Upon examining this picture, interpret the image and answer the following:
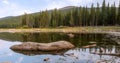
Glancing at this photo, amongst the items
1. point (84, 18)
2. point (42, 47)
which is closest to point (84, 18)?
point (84, 18)

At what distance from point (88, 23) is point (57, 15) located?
24050 millimetres

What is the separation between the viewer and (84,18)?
→ 134 metres

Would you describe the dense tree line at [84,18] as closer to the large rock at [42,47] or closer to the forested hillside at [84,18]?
the forested hillside at [84,18]

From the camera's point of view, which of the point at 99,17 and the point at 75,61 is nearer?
the point at 75,61

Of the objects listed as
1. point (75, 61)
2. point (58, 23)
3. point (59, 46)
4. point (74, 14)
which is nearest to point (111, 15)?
point (74, 14)

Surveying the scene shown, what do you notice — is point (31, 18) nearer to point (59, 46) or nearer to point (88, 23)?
point (88, 23)

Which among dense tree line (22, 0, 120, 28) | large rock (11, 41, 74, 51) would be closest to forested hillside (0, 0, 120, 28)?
dense tree line (22, 0, 120, 28)

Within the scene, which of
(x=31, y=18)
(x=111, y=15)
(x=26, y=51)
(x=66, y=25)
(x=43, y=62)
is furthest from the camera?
(x=31, y=18)

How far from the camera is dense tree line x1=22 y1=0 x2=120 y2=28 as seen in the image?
12338 cm

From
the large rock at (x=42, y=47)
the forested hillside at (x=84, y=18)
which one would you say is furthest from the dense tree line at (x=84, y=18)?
the large rock at (x=42, y=47)

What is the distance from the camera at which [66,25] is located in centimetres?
14700

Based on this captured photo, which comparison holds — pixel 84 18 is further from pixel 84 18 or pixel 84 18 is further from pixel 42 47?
pixel 42 47

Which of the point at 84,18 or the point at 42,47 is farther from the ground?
the point at 42,47

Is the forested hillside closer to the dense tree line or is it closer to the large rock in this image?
the dense tree line
